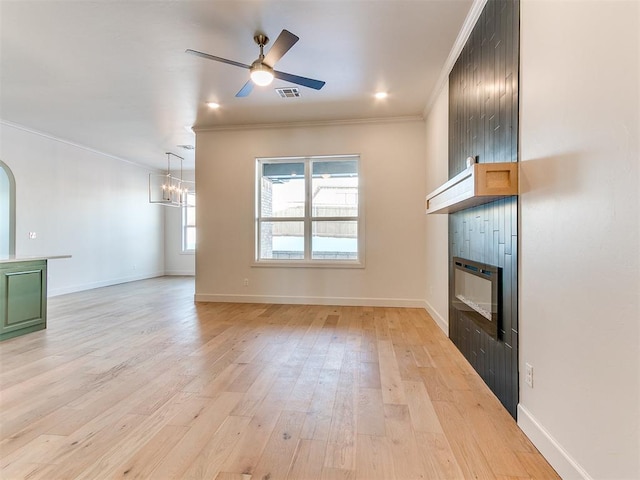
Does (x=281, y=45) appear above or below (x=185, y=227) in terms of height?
above

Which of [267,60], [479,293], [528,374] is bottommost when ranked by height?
[528,374]

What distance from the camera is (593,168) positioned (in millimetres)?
1248

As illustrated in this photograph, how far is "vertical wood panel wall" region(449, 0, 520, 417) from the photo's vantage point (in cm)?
191

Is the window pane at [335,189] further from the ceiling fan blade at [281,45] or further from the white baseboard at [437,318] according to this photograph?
the ceiling fan blade at [281,45]

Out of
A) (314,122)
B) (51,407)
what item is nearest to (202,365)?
(51,407)

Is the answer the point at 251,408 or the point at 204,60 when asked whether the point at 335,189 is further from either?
the point at 251,408

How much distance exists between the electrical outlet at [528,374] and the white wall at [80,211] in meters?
7.02

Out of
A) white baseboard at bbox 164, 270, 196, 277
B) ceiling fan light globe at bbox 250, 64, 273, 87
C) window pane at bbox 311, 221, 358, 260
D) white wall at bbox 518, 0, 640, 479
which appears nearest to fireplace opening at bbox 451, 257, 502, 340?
white wall at bbox 518, 0, 640, 479

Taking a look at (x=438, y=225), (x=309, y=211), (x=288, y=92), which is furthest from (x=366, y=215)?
(x=288, y=92)

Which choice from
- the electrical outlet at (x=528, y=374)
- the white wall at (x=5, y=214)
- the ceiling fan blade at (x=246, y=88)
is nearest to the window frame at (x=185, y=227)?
the white wall at (x=5, y=214)

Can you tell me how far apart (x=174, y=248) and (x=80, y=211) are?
2786 millimetres

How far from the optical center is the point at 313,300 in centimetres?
506

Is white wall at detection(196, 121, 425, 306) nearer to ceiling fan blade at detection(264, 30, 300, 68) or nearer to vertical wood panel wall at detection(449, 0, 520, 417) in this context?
vertical wood panel wall at detection(449, 0, 520, 417)

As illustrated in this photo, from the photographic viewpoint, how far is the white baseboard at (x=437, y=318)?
138 inches
